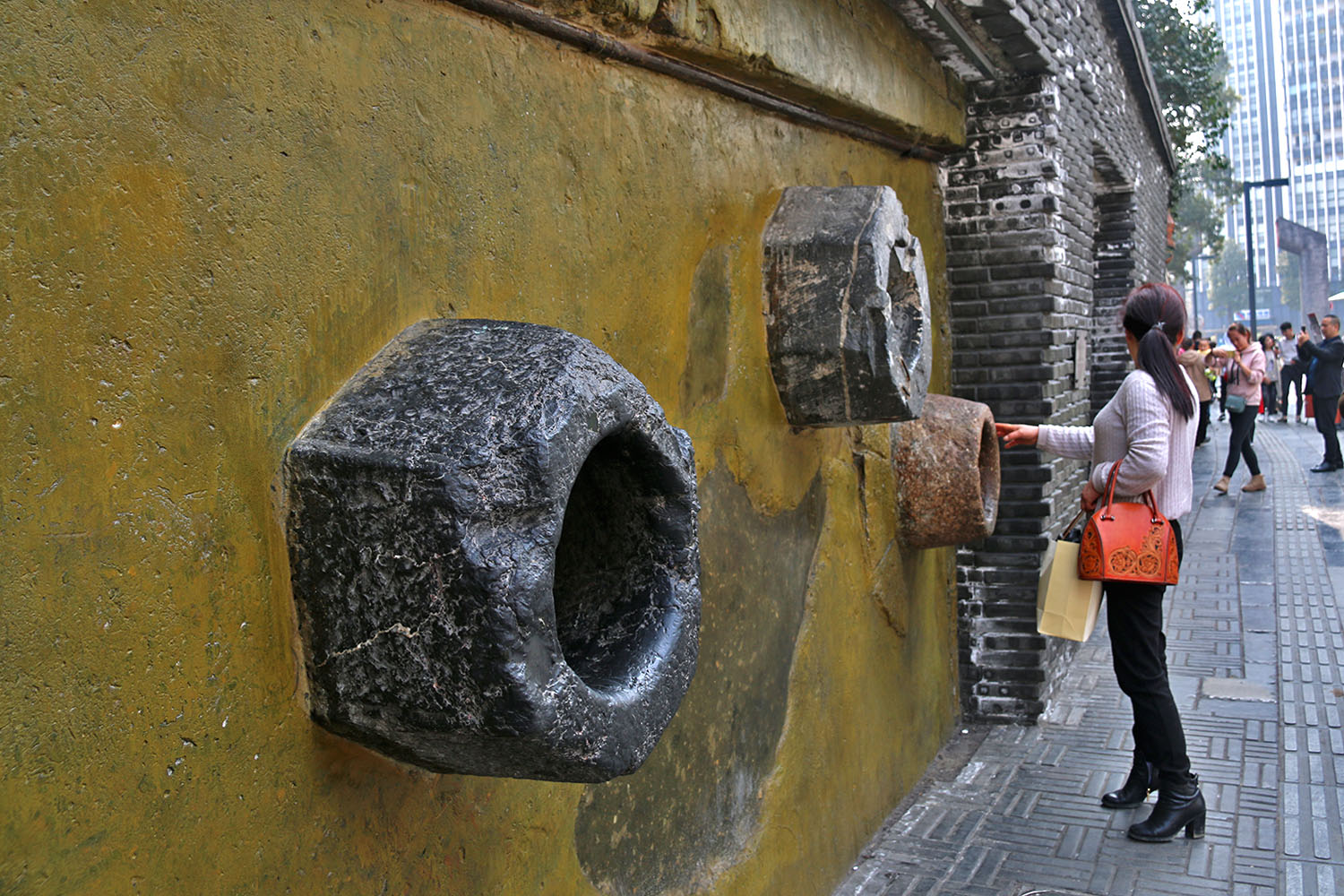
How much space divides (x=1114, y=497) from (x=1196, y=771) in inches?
58.4

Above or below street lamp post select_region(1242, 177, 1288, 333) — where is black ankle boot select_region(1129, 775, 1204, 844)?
below

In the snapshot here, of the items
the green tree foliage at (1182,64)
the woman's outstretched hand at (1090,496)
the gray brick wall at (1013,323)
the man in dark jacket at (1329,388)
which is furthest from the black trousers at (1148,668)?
the green tree foliage at (1182,64)

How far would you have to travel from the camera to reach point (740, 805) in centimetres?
299

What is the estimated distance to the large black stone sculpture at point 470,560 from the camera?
1461 mm

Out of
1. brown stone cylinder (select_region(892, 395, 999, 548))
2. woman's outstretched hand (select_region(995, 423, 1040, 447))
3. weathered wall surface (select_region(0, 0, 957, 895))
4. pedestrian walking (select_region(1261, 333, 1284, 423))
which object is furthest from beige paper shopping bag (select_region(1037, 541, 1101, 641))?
pedestrian walking (select_region(1261, 333, 1284, 423))

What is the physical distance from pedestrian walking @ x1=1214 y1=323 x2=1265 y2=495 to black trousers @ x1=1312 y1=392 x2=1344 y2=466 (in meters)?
1.32

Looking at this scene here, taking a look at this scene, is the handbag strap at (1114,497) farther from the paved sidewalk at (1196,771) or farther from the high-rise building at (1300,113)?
the high-rise building at (1300,113)

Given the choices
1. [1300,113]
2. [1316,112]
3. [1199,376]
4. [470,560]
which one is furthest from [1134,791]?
[1300,113]

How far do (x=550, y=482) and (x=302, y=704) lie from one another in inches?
20.5

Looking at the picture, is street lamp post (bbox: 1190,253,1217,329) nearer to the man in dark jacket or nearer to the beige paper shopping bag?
the man in dark jacket

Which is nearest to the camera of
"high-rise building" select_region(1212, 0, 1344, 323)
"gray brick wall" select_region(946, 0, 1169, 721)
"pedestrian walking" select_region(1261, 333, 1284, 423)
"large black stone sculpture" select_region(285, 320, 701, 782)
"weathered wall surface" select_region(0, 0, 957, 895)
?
"weathered wall surface" select_region(0, 0, 957, 895)

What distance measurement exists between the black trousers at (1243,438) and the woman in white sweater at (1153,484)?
298 inches

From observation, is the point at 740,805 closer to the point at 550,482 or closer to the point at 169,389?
the point at 550,482

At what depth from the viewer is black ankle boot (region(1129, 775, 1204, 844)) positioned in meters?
3.88
